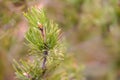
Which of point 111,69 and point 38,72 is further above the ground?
point 111,69

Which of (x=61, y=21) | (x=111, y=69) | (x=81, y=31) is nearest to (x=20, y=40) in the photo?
(x=61, y=21)

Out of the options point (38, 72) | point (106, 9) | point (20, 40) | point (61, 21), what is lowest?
point (38, 72)

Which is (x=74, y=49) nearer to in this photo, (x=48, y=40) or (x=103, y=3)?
(x=103, y=3)

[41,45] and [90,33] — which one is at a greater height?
[90,33]

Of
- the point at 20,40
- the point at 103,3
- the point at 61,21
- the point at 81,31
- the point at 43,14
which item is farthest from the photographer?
the point at 81,31

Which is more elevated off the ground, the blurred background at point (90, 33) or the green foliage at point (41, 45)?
the blurred background at point (90, 33)

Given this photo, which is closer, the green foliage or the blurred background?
the green foliage

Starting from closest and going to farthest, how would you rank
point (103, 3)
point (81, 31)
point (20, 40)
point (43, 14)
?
point (43, 14)
point (20, 40)
point (103, 3)
point (81, 31)

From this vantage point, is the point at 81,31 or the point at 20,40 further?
the point at 81,31

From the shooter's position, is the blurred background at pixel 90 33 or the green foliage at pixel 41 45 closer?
the green foliage at pixel 41 45

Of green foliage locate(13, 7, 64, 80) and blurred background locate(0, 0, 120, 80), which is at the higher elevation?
blurred background locate(0, 0, 120, 80)

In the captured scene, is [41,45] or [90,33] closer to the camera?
[41,45]
